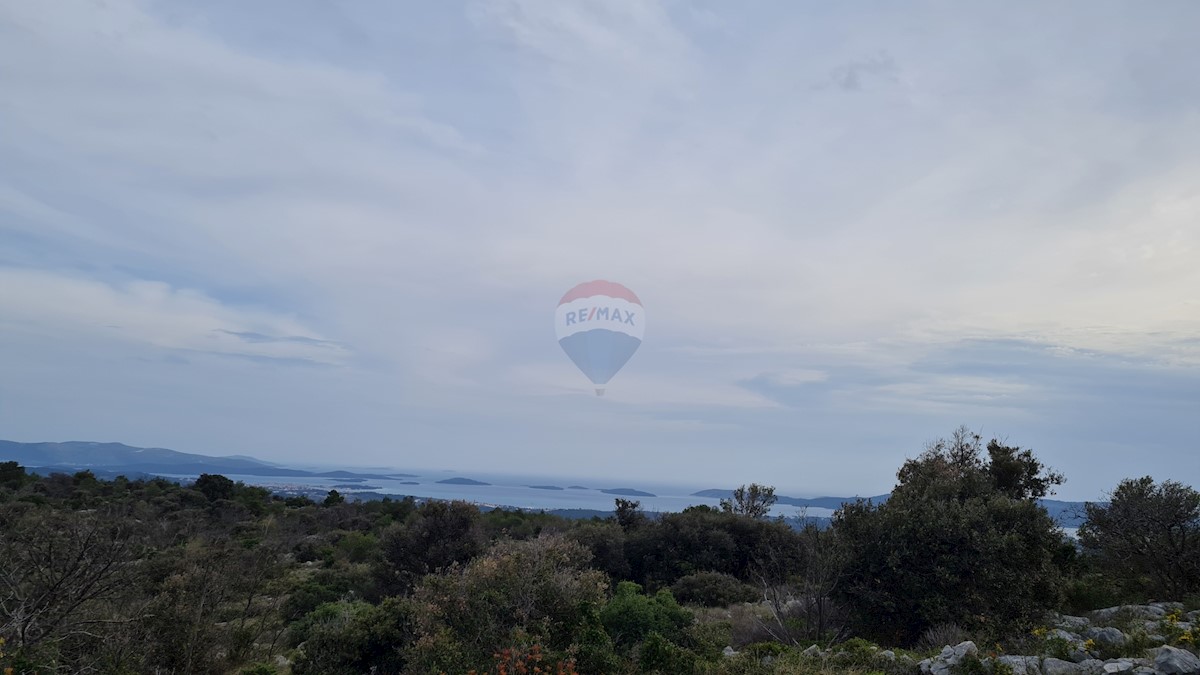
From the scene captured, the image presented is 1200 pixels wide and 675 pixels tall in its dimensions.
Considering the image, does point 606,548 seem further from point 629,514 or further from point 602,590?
point 602,590

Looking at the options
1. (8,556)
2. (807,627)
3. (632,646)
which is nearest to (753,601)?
(807,627)

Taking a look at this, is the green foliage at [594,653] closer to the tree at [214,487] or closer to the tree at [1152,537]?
the tree at [1152,537]

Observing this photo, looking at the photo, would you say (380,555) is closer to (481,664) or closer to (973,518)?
(481,664)

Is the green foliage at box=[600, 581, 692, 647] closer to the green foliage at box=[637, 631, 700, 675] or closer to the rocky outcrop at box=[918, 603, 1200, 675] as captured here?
the green foliage at box=[637, 631, 700, 675]

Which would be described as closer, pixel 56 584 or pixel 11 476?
pixel 56 584

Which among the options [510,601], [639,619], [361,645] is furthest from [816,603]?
[361,645]

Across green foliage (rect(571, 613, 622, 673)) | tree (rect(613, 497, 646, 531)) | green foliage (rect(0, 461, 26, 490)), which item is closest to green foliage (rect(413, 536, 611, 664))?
green foliage (rect(571, 613, 622, 673))
